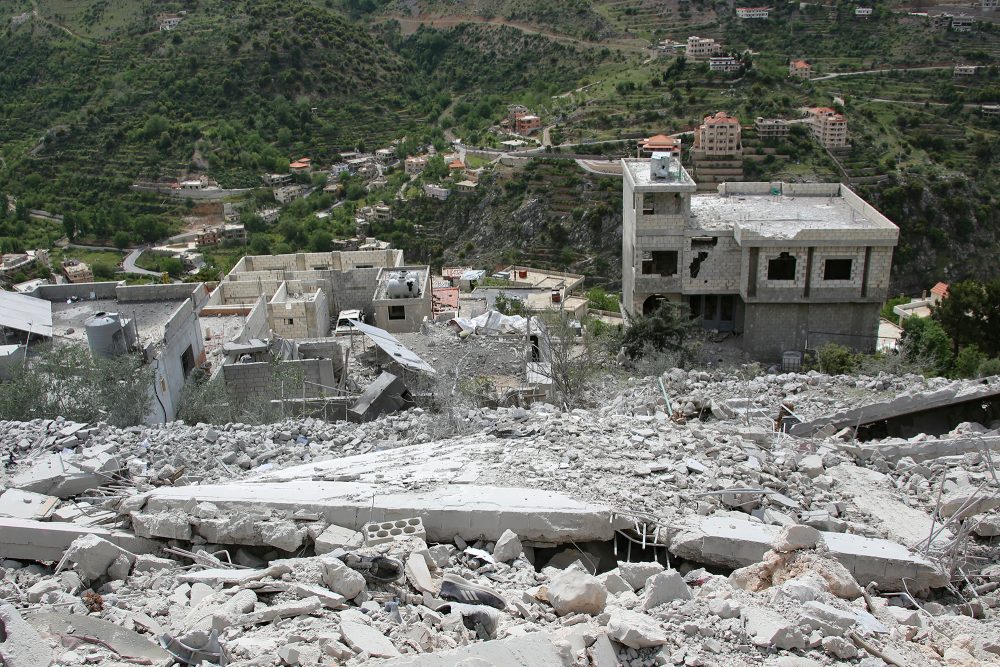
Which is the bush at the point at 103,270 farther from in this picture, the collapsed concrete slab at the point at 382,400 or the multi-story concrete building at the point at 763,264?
the collapsed concrete slab at the point at 382,400

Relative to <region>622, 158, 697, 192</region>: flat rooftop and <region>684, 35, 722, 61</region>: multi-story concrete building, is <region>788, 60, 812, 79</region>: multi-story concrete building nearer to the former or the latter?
<region>684, 35, 722, 61</region>: multi-story concrete building

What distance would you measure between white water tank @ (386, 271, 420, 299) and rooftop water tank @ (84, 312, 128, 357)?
10.4m

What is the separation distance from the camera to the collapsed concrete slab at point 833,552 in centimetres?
606

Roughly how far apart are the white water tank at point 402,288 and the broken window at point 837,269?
441 inches

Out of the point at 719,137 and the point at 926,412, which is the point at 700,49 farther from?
the point at 926,412

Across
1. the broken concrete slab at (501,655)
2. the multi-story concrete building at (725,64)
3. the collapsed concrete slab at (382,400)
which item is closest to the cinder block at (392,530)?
the broken concrete slab at (501,655)

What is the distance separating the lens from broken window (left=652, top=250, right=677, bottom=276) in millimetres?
21625

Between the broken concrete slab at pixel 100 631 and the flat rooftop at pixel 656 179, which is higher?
the broken concrete slab at pixel 100 631

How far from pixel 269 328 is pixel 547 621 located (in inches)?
706

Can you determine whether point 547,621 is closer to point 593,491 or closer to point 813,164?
point 593,491

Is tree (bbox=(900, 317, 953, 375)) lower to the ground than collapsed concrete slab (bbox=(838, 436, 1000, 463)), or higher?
lower

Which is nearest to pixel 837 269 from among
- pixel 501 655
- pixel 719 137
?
pixel 501 655

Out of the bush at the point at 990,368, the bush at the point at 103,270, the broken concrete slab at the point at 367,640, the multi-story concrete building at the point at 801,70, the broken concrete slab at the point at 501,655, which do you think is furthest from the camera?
the multi-story concrete building at the point at 801,70

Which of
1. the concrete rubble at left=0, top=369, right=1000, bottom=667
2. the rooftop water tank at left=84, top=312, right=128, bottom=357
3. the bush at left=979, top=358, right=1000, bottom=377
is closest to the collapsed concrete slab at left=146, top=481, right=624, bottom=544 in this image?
the concrete rubble at left=0, top=369, right=1000, bottom=667
